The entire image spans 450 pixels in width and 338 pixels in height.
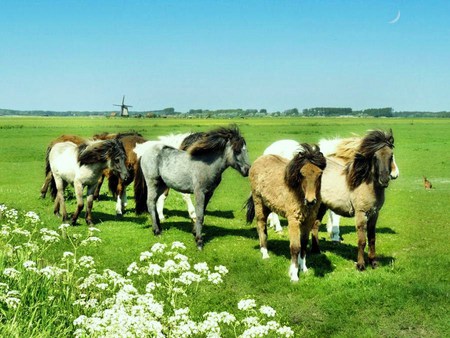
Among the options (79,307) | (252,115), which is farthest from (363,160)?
(252,115)

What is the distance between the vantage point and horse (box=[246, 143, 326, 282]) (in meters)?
10.4

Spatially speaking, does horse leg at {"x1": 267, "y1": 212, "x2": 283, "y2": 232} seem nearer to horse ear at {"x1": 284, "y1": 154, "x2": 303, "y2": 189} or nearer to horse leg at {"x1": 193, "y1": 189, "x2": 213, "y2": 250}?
horse leg at {"x1": 193, "y1": 189, "x2": 213, "y2": 250}

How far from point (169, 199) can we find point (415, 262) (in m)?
12.0

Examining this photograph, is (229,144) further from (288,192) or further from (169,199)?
(169,199)

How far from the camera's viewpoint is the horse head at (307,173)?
10.3 metres

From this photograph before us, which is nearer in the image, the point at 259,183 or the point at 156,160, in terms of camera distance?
the point at 259,183

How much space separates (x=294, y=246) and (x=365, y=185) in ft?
7.03

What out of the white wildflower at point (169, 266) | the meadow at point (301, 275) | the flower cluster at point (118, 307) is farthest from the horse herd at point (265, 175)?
the white wildflower at point (169, 266)

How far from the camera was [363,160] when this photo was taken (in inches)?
446

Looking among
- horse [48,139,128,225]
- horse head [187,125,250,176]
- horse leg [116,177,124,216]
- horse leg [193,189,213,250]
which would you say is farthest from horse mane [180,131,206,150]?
horse leg [116,177,124,216]

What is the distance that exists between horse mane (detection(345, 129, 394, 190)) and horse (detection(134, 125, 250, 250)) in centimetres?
300

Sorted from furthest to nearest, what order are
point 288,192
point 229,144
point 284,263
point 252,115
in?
1. point 252,115
2. point 229,144
3. point 284,263
4. point 288,192

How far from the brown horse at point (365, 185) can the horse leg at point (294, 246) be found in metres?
1.46

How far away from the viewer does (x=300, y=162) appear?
10.6 metres
